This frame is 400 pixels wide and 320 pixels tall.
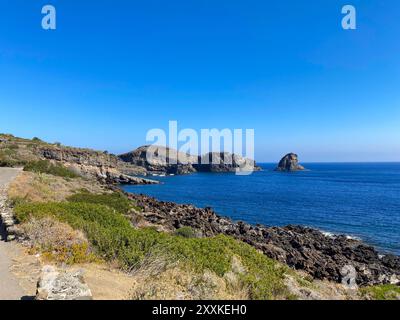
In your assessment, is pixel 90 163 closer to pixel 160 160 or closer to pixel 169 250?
pixel 160 160

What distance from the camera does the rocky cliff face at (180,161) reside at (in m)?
160

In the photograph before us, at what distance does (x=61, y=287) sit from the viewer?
6609 mm

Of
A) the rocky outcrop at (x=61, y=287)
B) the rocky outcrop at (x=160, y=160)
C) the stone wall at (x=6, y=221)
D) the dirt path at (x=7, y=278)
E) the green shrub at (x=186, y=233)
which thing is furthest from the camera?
the rocky outcrop at (x=160, y=160)

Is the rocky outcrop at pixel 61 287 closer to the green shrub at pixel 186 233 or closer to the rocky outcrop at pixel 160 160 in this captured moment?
the green shrub at pixel 186 233

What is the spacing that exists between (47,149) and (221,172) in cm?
10883

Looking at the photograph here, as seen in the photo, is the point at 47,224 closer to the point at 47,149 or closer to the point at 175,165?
the point at 47,149

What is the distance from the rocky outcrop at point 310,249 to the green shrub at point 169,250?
1425 cm

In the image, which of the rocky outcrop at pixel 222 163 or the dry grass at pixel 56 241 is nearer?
the dry grass at pixel 56 241

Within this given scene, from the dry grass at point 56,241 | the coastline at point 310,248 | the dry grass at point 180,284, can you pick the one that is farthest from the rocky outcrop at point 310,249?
the dry grass at point 56,241

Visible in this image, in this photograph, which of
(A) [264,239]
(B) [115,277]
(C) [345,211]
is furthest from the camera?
(C) [345,211]

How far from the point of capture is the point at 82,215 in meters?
15.5

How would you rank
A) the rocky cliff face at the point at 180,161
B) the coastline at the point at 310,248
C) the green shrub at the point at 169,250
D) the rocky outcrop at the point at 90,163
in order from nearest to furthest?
the green shrub at the point at 169,250 < the coastline at the point at 310,248 < the rocky outcrop at the point at 90,163 < the rocky cliff face at the point at 180,161
